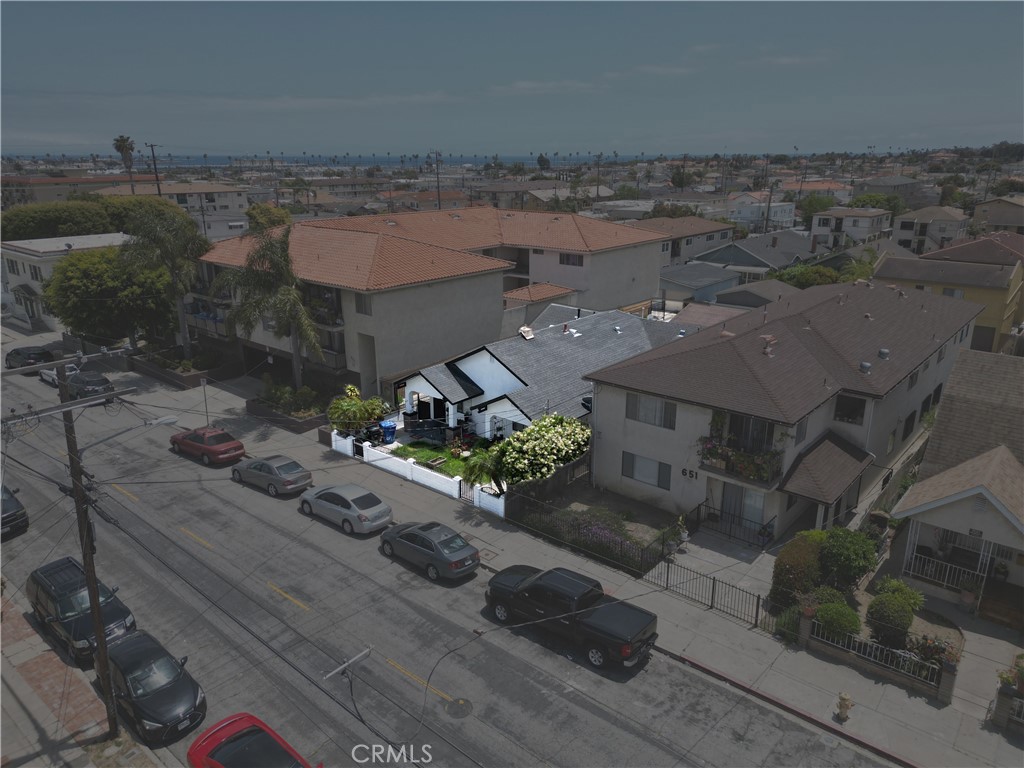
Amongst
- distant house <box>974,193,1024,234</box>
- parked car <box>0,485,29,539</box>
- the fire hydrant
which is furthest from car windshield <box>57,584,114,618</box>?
distant house <box>974,193,1024,234</box>

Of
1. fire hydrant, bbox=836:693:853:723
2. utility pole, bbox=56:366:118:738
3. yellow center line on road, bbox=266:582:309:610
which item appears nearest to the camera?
utility pole, bbox=56:366:118:738

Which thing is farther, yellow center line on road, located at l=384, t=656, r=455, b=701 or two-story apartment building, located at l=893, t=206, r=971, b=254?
two-story apartment building, located at l=893, t=206, r=971, b=254

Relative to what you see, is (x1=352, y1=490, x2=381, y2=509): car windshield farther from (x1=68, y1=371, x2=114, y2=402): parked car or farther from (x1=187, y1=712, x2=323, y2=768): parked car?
(x1=68, y1=371, x2=114, y2=402): parked car

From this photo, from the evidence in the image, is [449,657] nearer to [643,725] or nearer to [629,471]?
[643,725]

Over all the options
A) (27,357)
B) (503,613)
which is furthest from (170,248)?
(503,613)

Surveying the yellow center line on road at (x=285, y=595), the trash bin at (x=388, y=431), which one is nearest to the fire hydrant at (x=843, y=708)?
the yellow center line on road at (x=285, y=595)
